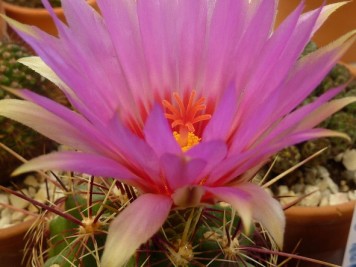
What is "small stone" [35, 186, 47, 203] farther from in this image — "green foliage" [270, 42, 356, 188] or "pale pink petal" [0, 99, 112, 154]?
"pale pink petal" [0, 99, 112, 154]

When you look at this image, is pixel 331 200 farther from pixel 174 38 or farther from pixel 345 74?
pixel 174 38

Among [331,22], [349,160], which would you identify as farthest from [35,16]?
[349,160]

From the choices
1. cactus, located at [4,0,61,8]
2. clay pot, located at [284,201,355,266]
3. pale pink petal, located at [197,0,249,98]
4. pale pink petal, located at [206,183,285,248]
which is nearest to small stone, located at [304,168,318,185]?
clay pot, located at [284,201,355,266]

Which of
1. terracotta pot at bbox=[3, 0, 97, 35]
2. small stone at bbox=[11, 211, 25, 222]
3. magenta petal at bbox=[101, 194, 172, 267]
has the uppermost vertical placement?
terracotta pot at bbox=[3, 0, 97, 35]

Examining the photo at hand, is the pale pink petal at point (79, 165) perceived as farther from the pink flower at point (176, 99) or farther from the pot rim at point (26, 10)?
the pot rim at point (26, 10)

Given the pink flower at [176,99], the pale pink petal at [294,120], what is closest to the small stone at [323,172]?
the pink flower at [176,99]
